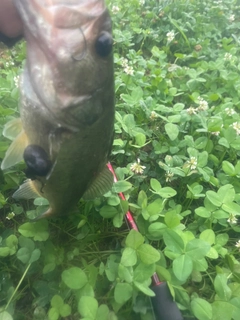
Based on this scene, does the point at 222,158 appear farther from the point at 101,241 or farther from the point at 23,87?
the point at 23,87

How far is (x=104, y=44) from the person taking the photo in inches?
53.2

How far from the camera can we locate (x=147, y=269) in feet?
5.88

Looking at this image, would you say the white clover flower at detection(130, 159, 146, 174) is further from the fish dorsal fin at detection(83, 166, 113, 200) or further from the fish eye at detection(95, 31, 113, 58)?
the fish eye at detection(95, 31, 113, 58)

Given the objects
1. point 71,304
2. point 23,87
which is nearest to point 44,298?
point 71,304

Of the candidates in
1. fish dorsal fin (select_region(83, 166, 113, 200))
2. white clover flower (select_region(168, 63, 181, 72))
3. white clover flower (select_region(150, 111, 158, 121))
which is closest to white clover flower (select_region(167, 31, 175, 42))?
white clover flower (select_region(168, 63, 181, 72))

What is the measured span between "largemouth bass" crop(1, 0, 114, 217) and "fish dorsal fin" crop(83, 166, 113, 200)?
93 millimetres

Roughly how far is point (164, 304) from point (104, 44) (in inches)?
46.0

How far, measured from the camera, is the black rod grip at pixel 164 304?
179cm

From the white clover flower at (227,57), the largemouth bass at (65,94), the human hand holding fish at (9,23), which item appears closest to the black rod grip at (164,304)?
the largemouth bass at (65,94)

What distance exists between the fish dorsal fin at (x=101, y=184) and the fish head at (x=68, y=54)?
0.38 m

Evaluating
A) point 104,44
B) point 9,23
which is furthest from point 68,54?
point 9,23

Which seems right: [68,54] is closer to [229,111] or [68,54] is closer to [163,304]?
[163,304]

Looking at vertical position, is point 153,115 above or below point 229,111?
above

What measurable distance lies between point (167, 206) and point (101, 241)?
46cm
